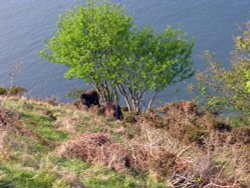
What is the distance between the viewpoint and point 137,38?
3425cm

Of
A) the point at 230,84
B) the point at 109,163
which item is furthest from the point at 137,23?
the point at 109,163

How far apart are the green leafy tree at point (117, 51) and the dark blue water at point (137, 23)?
391 inches

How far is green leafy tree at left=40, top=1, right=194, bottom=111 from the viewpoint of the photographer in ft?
109

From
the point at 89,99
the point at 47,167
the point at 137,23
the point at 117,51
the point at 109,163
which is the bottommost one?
the point at 47,167

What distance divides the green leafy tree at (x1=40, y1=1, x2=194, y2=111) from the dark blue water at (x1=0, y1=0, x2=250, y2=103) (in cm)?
994

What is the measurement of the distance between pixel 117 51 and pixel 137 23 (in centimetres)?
2161

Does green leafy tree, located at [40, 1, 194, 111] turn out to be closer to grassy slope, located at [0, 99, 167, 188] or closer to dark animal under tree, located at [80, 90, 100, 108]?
dark animal under tree, located at [80, 90, 100, 108]

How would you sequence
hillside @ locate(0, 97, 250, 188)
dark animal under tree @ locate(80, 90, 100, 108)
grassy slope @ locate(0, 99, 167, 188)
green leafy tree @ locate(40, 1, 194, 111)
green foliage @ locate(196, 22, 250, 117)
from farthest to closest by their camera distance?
green leafy tree @ locate(40, 1, 194, 111), dark animal under tree @ locate(80, 90, 100, 108), green foliage @ locate(196, 22, 250, 117), hillside @ locate(0, 97, 250, 188), grassy slope @ locate(0, 99, 167, 188)

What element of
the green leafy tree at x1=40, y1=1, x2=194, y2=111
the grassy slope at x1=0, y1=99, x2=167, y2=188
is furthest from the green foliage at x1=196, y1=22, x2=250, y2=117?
the grassy slope at x1=0, y1=99, x2=167, y2=188

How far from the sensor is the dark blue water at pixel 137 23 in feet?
159

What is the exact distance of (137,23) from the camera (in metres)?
54.7

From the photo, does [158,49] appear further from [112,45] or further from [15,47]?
[15,47]

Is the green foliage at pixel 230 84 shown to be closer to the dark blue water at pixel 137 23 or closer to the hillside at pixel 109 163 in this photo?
the hillside at pixel 109 163

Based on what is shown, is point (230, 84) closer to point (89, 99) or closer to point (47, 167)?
point (89, 99)
